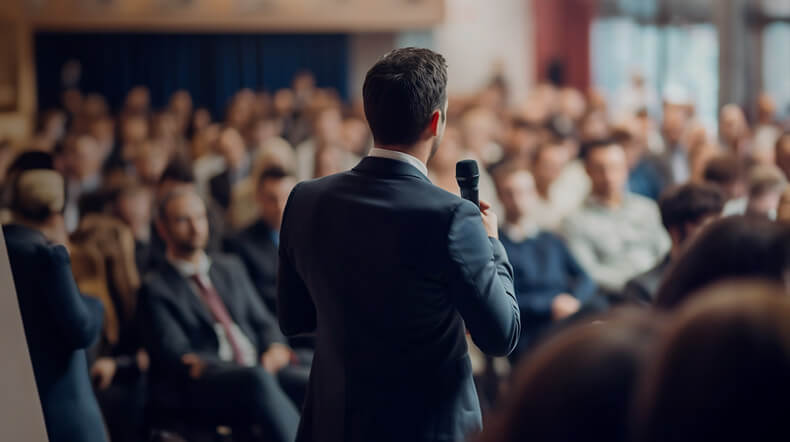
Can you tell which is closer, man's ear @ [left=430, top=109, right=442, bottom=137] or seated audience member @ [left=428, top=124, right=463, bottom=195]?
man's ear @ [left=430, top=109, right=442, bottom=137]

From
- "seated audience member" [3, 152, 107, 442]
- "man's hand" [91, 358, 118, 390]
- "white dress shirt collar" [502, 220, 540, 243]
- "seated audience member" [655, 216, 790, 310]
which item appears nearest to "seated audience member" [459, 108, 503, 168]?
"white dress shirt collar" [502, 220, 540, 243]

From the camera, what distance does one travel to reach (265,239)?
4.62 metres

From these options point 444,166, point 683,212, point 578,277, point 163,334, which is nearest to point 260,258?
point 163,334

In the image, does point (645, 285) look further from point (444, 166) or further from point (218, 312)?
point (444, 166)

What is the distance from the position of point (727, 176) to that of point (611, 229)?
638mm

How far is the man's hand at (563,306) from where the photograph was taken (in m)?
4.54

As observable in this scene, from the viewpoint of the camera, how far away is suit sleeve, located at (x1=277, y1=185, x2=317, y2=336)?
80.4 inches

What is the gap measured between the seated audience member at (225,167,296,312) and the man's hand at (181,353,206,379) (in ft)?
3.14

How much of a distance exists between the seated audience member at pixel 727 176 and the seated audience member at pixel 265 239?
6.53 feet

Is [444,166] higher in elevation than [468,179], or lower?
lower

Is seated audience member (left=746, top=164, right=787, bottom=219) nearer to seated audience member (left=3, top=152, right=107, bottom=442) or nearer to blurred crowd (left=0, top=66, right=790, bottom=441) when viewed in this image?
blurred crowd (left=0, top=66, right=790, bottom=441)

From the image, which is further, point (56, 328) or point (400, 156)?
point (56, 328)

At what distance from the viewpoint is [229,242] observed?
15.2 ft

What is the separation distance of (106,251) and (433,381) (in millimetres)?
2445
